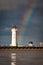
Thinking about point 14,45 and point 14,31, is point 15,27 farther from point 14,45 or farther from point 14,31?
point 14,45

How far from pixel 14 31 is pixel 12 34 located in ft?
11.3

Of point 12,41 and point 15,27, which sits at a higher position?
point 15,27

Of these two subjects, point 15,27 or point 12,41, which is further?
point 15,27

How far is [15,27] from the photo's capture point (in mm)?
126500

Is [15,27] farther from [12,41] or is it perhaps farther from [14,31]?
[12,41]

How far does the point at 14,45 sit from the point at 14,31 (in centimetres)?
912

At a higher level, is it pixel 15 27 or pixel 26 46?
pixel 15 27

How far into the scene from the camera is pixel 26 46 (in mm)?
125188

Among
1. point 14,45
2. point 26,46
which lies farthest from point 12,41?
→ point 26,46

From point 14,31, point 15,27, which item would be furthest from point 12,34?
point 15,27

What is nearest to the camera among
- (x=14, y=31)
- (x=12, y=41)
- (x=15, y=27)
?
(x=12, y=41)

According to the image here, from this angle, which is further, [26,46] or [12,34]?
[26,46]

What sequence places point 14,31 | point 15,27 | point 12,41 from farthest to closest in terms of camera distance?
point 15,27, point 14,31, point 12,41

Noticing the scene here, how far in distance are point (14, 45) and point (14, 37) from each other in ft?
11.3
